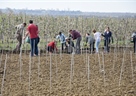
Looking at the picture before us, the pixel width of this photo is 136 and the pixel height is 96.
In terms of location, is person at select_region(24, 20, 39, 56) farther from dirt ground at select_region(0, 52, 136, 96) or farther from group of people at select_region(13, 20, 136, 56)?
dirt ground at select_region(0, 52, 136, 96)

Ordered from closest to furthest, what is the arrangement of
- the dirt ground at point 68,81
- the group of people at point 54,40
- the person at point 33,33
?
the dirt ground at point 68,81 < the person at point 33,33 < the group of people at point 54,40

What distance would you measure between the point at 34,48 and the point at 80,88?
7.42 m

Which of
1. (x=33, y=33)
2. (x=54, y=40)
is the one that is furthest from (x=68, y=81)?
(x=54, y=40)

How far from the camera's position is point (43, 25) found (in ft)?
92.8

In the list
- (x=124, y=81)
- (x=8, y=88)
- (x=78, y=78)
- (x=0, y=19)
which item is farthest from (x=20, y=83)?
(x=0, y=19)

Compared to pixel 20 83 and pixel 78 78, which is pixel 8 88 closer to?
pixel 20 83

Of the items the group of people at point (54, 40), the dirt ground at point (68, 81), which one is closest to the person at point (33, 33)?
the group of people at point (54, 40)

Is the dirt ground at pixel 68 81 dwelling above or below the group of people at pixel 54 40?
below

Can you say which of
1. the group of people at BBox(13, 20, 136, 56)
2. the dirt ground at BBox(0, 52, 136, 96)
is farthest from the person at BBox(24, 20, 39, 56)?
the dirt ground at BBox(0, 52, 136, 96)

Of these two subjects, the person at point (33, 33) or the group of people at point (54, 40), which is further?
the group of people at point (54, 40)

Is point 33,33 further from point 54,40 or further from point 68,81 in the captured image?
point 68,81

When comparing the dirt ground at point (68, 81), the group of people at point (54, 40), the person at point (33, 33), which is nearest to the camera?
the dirt ground at point (68, 81)

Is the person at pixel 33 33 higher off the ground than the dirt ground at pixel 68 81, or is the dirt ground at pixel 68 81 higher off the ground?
the person at pixel 33 33

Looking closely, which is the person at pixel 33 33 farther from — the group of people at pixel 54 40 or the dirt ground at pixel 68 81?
the dirt ground at pixel 68 81
